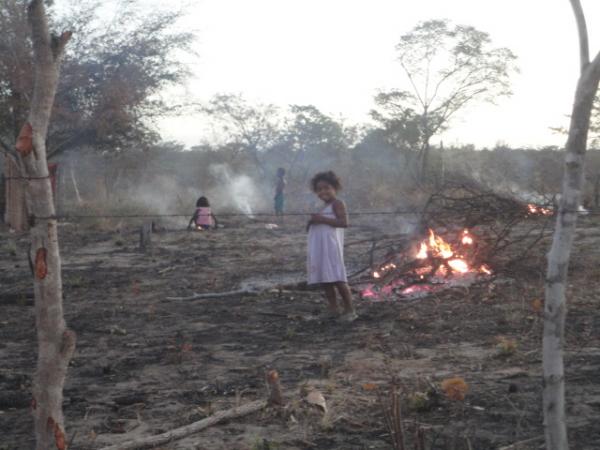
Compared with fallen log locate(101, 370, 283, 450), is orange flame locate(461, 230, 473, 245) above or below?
above

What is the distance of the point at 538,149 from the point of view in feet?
94.3

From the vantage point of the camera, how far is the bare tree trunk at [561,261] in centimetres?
288

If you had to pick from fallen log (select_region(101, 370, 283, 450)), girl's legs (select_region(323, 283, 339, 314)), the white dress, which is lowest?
fallen log (select_region(101, 370, 283, 450))

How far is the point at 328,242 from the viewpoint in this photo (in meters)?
7.13

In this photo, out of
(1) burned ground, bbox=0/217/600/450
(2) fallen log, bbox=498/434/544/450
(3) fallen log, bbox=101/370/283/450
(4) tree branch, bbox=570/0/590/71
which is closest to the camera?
(4) tree branch, bbox=570/0/590/71

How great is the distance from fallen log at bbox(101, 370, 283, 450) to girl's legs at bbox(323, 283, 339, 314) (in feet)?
9.33

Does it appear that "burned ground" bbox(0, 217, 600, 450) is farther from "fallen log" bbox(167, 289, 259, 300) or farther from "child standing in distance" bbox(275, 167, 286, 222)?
"child standing in distance" bbox(275, 167, 286, 222)

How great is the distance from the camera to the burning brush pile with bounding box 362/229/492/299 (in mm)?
8344

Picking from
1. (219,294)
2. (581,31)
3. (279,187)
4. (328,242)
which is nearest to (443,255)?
(328,242)

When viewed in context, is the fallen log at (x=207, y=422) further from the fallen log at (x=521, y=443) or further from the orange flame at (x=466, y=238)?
the orange flame at (x=466, y=238)

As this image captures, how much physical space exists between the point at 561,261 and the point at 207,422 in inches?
86.8

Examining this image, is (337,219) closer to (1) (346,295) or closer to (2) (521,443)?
(1) (346,295)

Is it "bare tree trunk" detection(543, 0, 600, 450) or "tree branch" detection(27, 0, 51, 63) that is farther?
"tree branch" detection(27, 0, 51, 63)

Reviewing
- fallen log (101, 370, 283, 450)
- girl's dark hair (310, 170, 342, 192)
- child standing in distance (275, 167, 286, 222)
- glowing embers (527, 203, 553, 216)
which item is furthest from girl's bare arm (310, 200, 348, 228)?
child standing in distance (275, 167, 286, 222)
